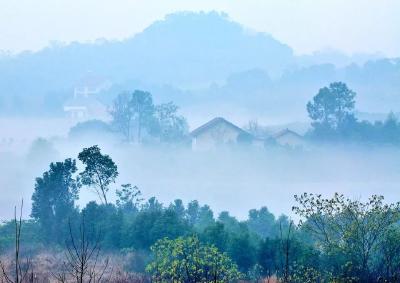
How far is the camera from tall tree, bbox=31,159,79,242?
42.7 meters

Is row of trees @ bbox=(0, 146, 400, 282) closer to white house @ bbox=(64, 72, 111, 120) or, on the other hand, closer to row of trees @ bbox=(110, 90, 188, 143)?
row of trees @ bbox=(110, 90, 188, 143)

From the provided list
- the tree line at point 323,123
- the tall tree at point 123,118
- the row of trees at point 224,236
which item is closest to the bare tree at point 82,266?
the row of trees at point 224,236

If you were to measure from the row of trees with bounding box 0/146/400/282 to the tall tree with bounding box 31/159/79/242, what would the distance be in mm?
70

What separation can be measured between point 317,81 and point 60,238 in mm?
144092

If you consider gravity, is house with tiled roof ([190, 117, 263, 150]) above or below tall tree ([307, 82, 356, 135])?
below

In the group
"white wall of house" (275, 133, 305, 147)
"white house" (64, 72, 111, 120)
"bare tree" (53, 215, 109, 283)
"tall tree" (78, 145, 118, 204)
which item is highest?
"white house" (64, 72, 111, 120)

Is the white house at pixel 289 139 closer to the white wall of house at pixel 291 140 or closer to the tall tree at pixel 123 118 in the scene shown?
the white wall of house at pixel 291 140

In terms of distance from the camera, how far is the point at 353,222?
25953 millimetres

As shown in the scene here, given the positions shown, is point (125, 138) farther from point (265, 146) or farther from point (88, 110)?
point (88, 110)

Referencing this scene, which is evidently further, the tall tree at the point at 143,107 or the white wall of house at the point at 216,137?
the tall tree at the point at 143,107

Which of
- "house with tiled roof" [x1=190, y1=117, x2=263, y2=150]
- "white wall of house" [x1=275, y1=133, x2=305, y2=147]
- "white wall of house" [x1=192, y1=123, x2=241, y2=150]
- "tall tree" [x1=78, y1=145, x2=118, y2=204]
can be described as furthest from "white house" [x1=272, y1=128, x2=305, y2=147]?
"tall tree" [x1=78, y1=145, x2=118, y2=204]

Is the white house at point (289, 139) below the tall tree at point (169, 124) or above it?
below

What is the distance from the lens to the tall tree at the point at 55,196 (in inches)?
1679

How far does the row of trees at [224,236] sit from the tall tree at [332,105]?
31.6 meters
